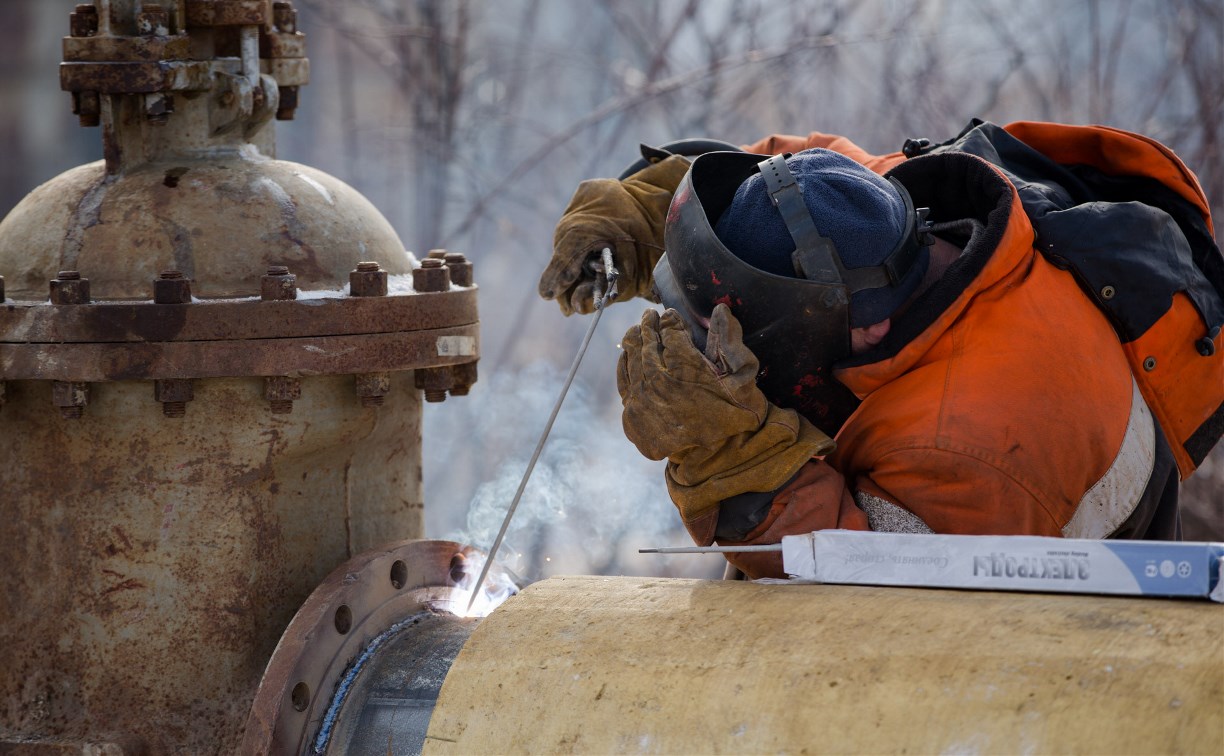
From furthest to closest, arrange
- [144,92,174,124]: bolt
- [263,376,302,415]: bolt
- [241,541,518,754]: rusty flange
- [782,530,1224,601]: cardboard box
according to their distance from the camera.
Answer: [144,92,174,124]: bolt < [263,376,302,415]: bolt < [241,541,518,754]: rusty flange < [782,530,1224,601]: cardboard box

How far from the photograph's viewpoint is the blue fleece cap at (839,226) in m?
1.82

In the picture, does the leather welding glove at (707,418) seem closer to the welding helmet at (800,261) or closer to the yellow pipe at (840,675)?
the welding helmet at (800,261)

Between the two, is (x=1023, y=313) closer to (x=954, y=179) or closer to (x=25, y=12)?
(x=954, y=179)

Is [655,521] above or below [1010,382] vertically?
below

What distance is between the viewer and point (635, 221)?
2.57m

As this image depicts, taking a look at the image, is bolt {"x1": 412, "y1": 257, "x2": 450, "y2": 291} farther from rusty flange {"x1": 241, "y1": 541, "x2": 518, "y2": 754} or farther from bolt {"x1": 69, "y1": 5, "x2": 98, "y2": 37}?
bolt {"x1": 69, "y1": 5, "x2": 98, "y2": 37}

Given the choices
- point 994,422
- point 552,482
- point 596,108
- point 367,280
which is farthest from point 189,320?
point 596,108

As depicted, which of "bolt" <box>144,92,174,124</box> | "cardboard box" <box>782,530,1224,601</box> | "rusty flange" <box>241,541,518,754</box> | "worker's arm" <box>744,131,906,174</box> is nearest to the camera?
"cardboard box" <box>782,530,1224,601</box>

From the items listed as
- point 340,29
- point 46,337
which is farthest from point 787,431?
point 340,29

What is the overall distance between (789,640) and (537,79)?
15.7 feet

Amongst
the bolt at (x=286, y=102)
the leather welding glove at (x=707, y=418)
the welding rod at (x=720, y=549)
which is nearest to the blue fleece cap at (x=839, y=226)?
the leather welding glove at (x=707, y=418)

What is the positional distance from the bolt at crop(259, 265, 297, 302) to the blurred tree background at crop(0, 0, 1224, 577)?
10.9ft

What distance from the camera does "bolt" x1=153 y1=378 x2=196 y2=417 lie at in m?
1.91

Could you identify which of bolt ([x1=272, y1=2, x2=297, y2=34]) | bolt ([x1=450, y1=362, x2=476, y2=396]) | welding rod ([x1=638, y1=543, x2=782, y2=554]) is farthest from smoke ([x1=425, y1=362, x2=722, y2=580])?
welding rod ([x1=638, y1=543, x2=782, y2=554])
